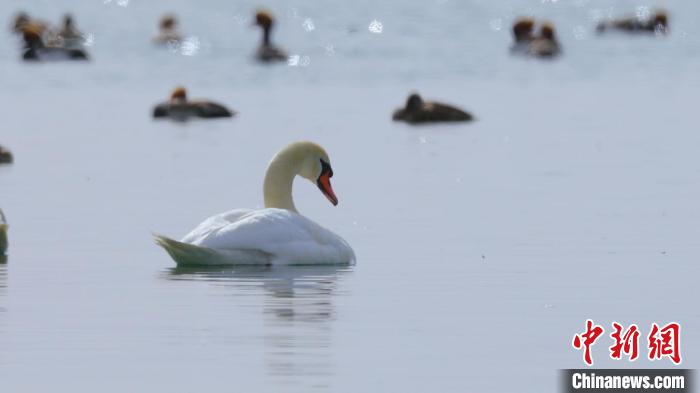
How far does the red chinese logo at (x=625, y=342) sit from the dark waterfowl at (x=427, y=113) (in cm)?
2282

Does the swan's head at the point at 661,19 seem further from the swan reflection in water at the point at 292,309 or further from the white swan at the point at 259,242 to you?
the swan reflection in water at the point at 292,309

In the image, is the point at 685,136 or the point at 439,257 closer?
the point at 439,257

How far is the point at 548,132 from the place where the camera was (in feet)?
107

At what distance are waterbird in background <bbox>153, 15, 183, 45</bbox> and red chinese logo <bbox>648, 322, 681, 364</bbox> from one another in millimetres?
52070

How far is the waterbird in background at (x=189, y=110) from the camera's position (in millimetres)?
36625

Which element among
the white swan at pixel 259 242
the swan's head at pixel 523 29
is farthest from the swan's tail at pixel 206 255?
the swan's head at pixel 523 29

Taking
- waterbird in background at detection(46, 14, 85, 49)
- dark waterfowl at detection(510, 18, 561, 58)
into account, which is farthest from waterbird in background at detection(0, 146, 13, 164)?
dark waterfowl at detection(510, 18, 561, 58)

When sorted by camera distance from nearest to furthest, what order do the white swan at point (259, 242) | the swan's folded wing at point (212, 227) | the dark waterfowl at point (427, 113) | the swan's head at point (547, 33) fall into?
the white swan at point (259, 242)
the swan's folded wing at point (212, 227)
the dark waterfowl at point (427, 113)
the swan's head at point (547, 33)

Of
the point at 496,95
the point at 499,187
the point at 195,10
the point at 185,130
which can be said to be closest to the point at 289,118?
the point at 185,130

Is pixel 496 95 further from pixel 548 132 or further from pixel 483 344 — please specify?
pixel 483 344

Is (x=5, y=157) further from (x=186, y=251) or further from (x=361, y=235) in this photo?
(x=186, y=251)

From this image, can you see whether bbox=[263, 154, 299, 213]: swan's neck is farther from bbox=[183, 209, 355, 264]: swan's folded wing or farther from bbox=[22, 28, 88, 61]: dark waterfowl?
bbox=[22, 28, 88, 61]: dark waterfowl

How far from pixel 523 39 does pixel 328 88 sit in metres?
17.0

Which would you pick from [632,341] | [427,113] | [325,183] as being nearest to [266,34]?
[427,113]
